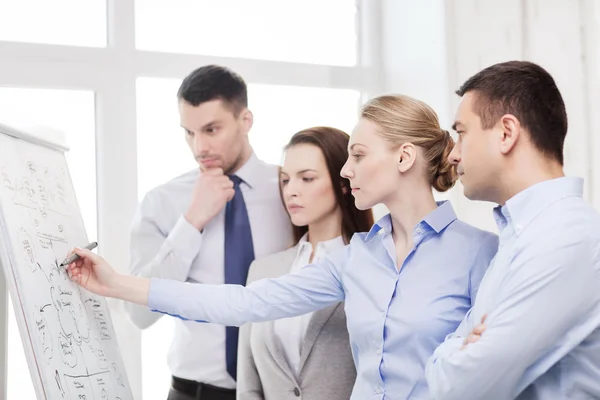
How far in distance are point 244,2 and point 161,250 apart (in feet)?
4.81

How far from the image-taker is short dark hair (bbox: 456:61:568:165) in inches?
63.1

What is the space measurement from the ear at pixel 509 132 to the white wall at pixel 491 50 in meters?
1.25

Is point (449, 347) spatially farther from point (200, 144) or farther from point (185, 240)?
point (200, 144)

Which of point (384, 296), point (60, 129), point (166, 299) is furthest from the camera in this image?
point (60, 129)

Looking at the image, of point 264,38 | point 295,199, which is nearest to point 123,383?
point 295,199

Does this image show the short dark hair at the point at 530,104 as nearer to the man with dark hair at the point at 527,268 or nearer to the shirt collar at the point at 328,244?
the man with dark hair at the point at 527,268

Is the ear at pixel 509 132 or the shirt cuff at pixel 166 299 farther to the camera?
the shirt cuff at pixel 166 299

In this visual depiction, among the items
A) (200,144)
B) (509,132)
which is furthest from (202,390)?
(509,132)

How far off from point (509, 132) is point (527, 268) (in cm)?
34

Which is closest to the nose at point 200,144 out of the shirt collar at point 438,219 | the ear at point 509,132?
the shirt collar at point 438,219

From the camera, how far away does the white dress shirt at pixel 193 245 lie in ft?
8.13

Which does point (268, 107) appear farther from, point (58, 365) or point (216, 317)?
point (58, 365)

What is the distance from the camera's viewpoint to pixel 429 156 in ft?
6.50

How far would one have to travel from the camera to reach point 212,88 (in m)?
2.62
